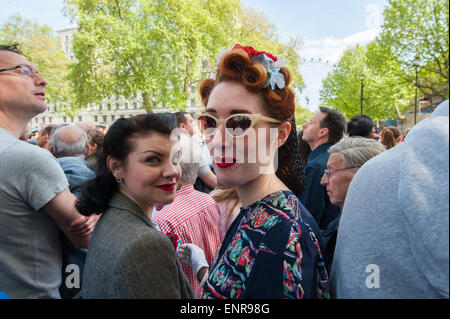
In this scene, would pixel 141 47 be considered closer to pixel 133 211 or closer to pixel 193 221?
pixel 193 221

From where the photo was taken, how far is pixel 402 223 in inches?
31.2

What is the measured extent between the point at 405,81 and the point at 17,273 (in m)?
23.5

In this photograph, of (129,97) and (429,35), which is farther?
(129,97)

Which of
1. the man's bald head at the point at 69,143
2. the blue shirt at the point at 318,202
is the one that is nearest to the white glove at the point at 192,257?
the blue shirt at the point at 318,202

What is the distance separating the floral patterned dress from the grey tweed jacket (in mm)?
333

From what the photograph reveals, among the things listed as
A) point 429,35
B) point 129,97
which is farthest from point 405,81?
point 129,97

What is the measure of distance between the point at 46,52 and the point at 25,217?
26.7 meters

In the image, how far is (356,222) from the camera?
951 mm

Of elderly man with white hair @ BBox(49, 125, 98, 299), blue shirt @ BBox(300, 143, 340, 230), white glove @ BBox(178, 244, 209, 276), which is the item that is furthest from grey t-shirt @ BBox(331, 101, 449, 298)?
blue shirt @ BBox(300, 143, 340, 230)

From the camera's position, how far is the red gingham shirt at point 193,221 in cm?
268

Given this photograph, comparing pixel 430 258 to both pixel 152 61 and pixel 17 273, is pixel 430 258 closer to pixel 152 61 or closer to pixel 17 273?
pixel 17 273

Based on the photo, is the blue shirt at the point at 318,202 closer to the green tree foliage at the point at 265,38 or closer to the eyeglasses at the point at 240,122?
the eyeglasses at the point at 240,122

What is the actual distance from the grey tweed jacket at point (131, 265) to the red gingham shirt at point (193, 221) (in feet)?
3.63

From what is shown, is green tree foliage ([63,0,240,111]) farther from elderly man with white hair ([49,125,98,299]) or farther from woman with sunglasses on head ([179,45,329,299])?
woman with sunglasses on head ([179,45,329,299])
